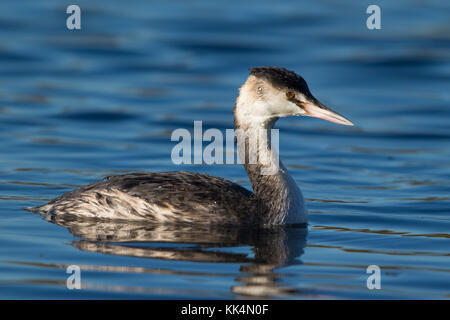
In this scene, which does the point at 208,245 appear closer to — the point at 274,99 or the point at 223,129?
the point at 274,99

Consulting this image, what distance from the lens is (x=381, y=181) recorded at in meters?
14.3

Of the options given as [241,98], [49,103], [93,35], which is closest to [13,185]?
[241,98]

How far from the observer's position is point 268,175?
36.6 feet

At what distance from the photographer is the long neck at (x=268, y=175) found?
11023 millimetres

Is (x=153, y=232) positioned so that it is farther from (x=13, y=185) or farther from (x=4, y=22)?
(x=4, y=22)

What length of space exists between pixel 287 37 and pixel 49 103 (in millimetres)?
8162

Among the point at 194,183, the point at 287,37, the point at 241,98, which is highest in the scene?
the point at 287,37

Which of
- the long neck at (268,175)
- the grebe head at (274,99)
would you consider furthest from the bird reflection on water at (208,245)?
the grebe head at (274,99)

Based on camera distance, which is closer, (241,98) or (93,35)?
(241,98)

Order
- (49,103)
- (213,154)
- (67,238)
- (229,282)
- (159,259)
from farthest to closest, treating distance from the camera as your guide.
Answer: (49,103)
(213,154)
(67,238)
(159,259)
(229,282)

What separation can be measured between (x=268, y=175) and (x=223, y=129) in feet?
22.4

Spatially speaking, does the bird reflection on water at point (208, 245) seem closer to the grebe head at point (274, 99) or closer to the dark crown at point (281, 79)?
the grebe head at point (274, 99)

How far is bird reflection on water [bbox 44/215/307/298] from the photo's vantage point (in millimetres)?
9109

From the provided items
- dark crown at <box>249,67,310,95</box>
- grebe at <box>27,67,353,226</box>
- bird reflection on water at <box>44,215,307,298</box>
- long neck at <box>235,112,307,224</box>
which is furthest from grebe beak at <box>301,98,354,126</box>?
bird reflection on water at <box>44,215,307,298</box>
